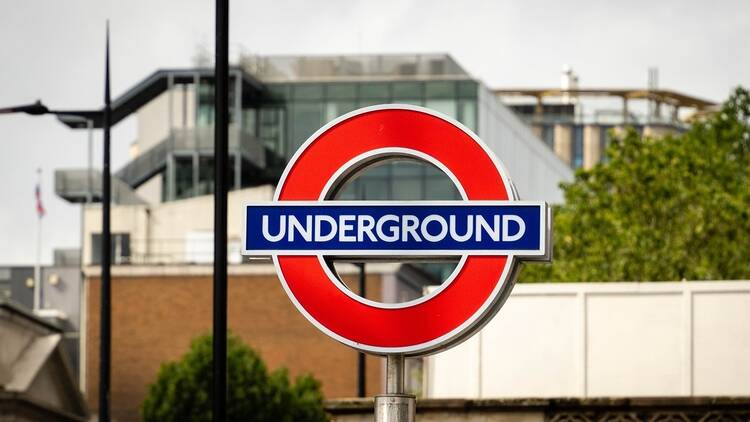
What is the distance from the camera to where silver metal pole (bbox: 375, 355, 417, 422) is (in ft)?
46.4

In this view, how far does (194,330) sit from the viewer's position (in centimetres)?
7544

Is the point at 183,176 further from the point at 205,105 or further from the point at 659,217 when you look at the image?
the point at 659,217

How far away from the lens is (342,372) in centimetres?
7375

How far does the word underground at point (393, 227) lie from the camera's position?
553 inches

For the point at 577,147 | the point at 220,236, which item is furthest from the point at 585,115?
the point at 220,236

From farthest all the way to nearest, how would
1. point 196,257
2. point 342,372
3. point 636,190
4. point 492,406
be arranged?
point 196,257 < point 342,372 < point 636,190 < point 492,406

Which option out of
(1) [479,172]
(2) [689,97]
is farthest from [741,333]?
(2) [689,97]

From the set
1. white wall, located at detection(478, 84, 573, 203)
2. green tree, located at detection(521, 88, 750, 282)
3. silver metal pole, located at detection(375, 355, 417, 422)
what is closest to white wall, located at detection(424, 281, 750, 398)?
silver metal pole, located at detection(375, 355, 417, 422)

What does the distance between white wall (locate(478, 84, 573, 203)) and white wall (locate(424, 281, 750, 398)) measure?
58.3 meters

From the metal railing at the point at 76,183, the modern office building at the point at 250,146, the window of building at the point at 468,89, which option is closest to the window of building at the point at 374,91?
the modern office building at the point at 250,146

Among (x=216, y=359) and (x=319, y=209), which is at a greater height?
(x=319, y=209)

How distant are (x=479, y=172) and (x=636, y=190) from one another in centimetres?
4345

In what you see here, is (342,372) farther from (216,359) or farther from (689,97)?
(689,97)

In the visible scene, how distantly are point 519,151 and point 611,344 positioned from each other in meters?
71.4
